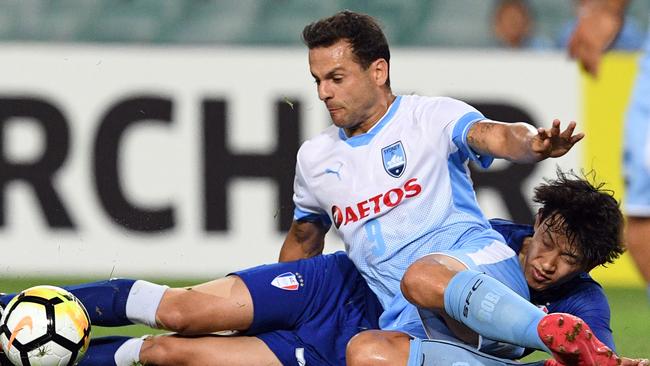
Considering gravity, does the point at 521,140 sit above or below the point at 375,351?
above

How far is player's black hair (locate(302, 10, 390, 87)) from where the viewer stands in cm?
507

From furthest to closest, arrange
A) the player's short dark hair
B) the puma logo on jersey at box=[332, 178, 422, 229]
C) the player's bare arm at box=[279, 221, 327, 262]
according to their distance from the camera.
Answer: the player's bare arm at box=[279, 221, 327, 262] < the puma logo on jersey at box=[332, 178, 422, 229] < the player's short dark hair

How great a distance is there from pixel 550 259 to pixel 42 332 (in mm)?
1840

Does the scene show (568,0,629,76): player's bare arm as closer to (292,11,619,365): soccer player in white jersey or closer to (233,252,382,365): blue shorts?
(292,11,619,365): soccer player in white jersey

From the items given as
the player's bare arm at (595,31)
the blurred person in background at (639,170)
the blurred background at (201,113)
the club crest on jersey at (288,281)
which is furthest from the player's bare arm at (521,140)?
the player's bare arm at (595,31)

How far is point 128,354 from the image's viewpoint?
4996mm

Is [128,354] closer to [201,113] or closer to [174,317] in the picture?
[174,317]

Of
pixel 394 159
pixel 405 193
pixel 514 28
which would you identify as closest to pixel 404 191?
pixel 405 193

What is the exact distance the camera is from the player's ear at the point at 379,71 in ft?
16.8

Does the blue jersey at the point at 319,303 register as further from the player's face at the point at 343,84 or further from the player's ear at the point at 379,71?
the player's ear at the point at 379,71

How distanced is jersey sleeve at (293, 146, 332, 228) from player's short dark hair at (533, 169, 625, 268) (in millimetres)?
959

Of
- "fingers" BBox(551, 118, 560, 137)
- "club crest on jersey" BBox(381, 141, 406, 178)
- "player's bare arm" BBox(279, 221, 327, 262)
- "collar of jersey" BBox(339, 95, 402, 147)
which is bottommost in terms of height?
"player's bare arm" BBox(279, 221, 327, 262)

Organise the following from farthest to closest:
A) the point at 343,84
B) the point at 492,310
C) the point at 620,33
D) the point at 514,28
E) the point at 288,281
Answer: the point at 514,28
the point at 620,33
the point at 288,281
the point at 343,84
the point at 492,310

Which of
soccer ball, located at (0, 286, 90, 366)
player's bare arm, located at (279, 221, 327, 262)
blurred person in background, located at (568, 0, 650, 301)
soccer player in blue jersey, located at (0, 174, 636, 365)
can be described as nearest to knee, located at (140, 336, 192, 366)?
soccer player in blue jersey, located at (0, 174, 636, 365)
